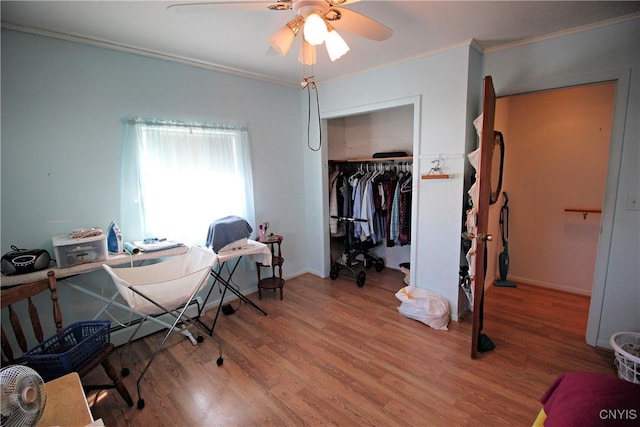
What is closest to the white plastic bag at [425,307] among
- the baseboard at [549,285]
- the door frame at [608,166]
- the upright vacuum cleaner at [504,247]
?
the door frame at [608,166]

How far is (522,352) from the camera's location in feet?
7.43

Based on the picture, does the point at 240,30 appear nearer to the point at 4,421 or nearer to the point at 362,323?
the point at 4,421

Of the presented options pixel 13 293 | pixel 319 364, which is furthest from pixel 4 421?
pixel 319 364

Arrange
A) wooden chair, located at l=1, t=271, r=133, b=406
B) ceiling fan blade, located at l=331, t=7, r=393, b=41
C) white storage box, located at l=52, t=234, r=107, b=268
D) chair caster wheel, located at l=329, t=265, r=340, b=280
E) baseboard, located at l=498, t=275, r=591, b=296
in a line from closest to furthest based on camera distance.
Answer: ceiling fan blade, located at l=331, t=7, r=393, b=41, wooden chair, located at l=1, t=271, r=133, b=406, white storage box, located at l=52, t=234, r=107, b=268, baseboard, located at l=498, t=275, r=591, b=296, chair caster wheel, located at l=329, t=265, r=340, b=280

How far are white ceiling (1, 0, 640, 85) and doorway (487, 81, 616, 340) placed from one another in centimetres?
100

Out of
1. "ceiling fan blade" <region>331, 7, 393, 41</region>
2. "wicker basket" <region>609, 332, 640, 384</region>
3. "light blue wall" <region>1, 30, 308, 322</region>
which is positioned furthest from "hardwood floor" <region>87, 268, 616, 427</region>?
"ceiling fan blade" <region>331, 7, 393, 41</region>

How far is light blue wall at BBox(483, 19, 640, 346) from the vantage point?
79.3 inches

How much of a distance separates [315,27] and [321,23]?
0.03 metres

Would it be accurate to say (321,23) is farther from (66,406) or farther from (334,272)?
(334,272)

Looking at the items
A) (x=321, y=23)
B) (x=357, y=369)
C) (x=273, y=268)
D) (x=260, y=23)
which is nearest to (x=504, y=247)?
(x=357, y=369)

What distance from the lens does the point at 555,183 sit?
3252 mm

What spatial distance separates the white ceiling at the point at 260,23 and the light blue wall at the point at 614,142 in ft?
0.39

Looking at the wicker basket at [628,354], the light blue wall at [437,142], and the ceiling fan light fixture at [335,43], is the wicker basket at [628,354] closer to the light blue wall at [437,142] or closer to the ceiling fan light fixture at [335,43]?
the light blue wall at [437,142]

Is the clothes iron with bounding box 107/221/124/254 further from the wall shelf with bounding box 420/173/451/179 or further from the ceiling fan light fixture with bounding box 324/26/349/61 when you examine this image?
the wall shelf with bounding box 420/173/451/179
